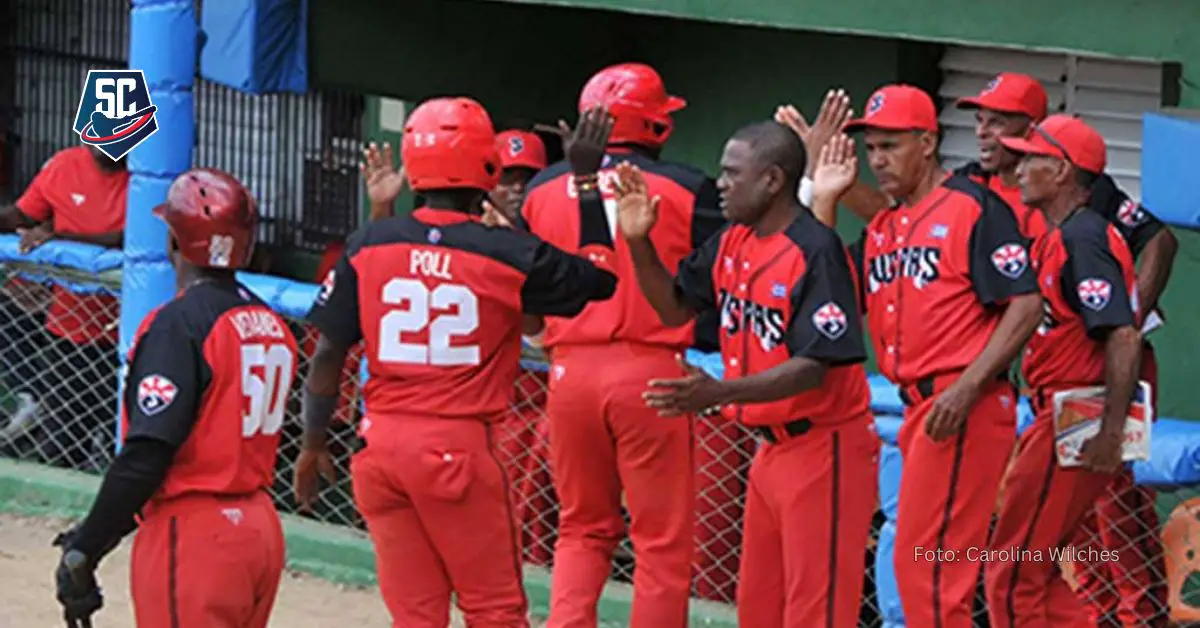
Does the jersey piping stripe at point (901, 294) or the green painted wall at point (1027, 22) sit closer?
the jersey piping stripe at point (901, 294)

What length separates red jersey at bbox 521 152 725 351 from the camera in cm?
659

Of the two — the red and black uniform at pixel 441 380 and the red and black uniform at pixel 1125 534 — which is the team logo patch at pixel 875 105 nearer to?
the red and black uniform at pixel 1125 534

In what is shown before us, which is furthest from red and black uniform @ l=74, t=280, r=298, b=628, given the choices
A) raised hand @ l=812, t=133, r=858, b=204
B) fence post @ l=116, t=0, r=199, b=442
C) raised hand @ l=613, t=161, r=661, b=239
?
fence post @ l=116, t=0, r=199, b=442

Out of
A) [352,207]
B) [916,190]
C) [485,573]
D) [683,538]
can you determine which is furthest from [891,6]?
[352,207]

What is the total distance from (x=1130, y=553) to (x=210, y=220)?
3309 millimetres

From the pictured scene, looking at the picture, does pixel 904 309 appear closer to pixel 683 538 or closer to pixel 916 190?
pixel 916 190

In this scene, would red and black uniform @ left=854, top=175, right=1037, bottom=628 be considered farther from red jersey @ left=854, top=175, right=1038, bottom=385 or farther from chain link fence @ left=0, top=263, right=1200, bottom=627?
chain link fence @ left=0, top=263, right=1200, bottom=627

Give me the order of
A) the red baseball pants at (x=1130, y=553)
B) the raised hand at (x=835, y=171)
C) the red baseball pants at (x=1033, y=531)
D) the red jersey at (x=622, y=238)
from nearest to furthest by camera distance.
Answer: the raised hand at (x=835, y=171), the red baseball pants at (x=1033, y=531), the red jersey at (x=622, y=238), the red baseball pants at (x=1130, y=553)

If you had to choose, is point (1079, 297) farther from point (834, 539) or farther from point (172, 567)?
point (172, 567)

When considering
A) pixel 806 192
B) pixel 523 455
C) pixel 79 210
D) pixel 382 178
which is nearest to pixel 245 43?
pixel 79 210

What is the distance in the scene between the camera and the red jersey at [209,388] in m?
5.21

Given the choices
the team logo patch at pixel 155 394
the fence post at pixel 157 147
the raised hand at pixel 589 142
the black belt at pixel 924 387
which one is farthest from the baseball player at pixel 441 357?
the fence post at pixel 157 147

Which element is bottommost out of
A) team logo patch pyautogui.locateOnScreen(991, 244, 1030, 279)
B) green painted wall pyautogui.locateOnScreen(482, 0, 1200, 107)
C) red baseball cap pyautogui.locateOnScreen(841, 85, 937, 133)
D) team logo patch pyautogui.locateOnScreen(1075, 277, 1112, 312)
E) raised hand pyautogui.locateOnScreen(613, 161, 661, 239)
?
team logo patch pyautogui.locateOnScreen(1075, 277, 1112, 312)

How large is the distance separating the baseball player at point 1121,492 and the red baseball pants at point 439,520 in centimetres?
211
